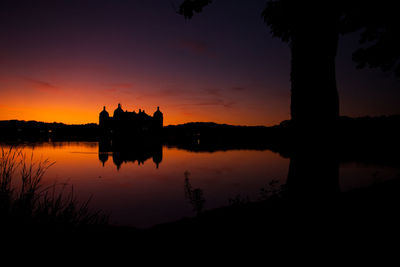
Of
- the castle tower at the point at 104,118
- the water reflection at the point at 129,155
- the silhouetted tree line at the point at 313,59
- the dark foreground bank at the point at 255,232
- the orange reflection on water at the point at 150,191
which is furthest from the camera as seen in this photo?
the castle tower at the point at 104,118

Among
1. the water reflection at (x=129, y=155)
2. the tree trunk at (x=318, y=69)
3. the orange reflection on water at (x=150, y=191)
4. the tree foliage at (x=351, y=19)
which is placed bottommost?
the orange reflection on water at (x=150, y=191)

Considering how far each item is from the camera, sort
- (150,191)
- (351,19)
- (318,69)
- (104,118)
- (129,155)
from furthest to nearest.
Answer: (104,118), (129,155), (150,191), (351,19), (318,69)

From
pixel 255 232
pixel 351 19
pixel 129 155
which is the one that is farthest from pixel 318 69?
pixel 129 155

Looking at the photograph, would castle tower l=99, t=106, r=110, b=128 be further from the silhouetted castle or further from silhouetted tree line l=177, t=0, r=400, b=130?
silhouetted tree line l=177, t=0, r=400, b=130

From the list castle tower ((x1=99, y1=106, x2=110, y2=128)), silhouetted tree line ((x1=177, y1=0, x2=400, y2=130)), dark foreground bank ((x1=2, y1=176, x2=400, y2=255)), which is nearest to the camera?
dark foreground bank ((x1=2, y1=176, x2=400, y2=255))

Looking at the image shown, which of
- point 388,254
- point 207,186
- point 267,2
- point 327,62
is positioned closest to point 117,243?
point 388,254

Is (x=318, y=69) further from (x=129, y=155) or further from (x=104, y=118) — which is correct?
(x=104, y=118)

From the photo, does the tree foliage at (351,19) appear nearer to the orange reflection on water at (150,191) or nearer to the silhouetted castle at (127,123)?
the orange reflection on water at (150,191)

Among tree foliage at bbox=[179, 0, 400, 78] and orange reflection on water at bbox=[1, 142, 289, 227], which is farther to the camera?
orange reflection on water at bbox=[1, 142, 289, 227]

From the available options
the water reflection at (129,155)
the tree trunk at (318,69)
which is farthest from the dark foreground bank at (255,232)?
the water reflection at (129,155)

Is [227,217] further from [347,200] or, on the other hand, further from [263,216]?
[347,200]

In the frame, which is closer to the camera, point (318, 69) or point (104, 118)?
point (318, 69)

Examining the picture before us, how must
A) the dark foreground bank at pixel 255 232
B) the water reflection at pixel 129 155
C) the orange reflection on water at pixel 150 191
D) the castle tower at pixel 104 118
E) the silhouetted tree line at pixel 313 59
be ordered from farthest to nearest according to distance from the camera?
the castle tower at pixel 104 118
the water reflection at pixel 129 155
the orange reflection on water at pixel 150 191
the silhouetted tree line at pixel 313 59
the dark foreground bank at pixel 255 232

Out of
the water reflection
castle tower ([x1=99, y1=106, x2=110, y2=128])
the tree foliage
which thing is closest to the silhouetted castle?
castle tower ([x1=99, y1=106, x2=110, y2=128])
